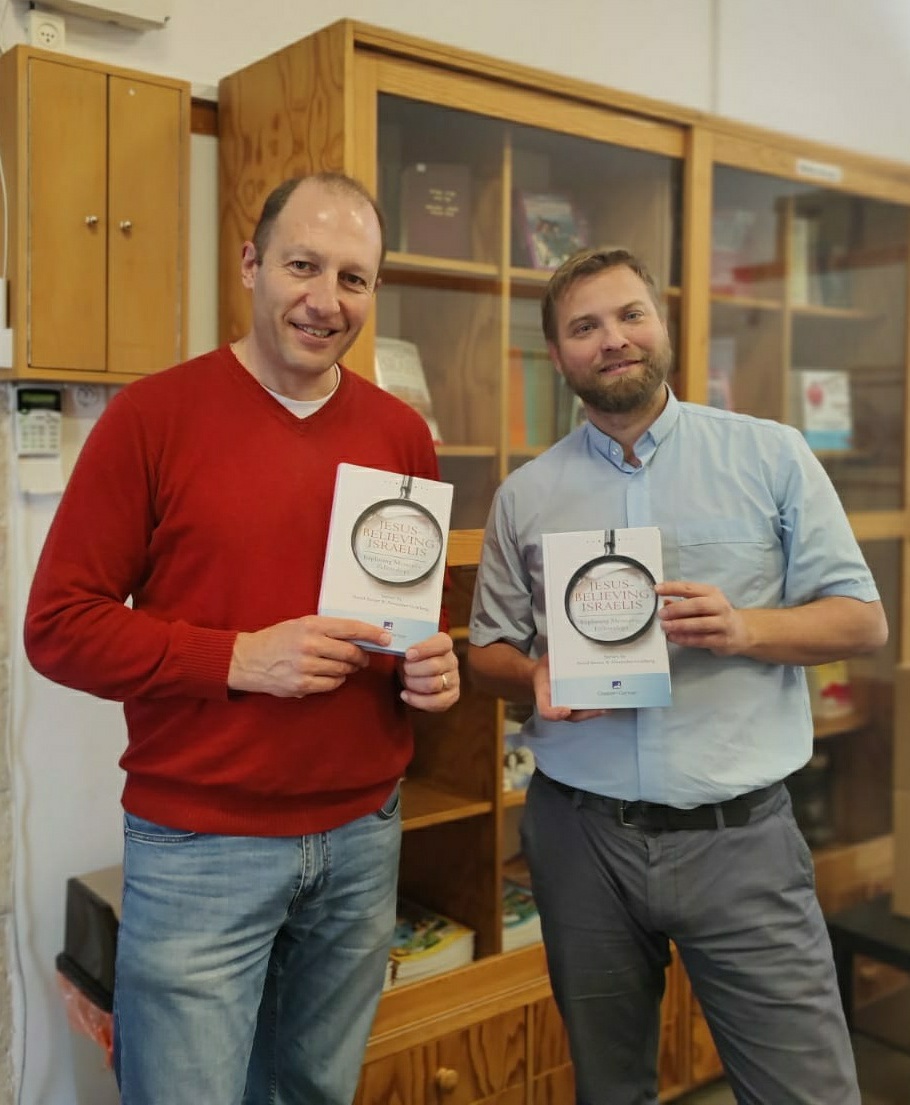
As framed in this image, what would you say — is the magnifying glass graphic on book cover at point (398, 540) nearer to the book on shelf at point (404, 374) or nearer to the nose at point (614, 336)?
the nose at point (614, 336)

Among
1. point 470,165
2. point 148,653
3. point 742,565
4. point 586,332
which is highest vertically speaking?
point 470,165

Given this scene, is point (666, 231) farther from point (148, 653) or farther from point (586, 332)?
point (148, 653)

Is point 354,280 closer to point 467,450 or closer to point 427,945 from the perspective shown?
point 467,450

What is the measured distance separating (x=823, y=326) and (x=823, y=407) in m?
0.22

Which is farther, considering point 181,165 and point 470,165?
point 470,165

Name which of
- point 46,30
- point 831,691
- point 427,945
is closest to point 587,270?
point 46,30

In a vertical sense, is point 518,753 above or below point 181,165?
below

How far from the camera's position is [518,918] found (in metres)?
2.23

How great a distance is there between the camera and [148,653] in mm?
1297

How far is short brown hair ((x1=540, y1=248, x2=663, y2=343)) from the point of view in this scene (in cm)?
157

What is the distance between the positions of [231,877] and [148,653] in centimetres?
30

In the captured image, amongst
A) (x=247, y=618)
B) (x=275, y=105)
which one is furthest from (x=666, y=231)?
(x=247, y=618)

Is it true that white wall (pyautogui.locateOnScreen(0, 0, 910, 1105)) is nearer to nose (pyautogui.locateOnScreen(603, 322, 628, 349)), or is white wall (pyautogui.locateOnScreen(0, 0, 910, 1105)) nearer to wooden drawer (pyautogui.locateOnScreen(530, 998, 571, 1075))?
wooden drawer (pyautogui.locateOnScreen(530, 998, 571, 1075))

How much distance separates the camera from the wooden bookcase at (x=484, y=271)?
191cm
